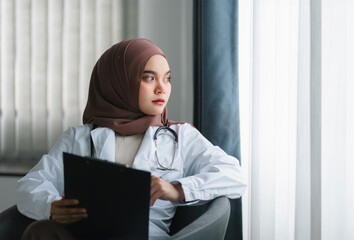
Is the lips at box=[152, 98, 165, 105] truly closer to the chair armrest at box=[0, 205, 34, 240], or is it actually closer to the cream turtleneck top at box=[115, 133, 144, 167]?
the cream turtleneck top at box=[115, 133, 144, 167]

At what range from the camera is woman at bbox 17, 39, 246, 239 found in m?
1.23

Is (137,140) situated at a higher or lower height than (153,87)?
lower

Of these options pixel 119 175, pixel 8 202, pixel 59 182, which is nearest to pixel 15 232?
pixel 59 182

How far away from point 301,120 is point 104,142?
0.68m

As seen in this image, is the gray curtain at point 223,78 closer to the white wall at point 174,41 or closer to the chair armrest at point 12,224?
the white wall at point 174,41

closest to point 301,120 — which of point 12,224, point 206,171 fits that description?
point 206,171

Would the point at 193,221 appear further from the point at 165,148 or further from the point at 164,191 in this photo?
the point at 165,148

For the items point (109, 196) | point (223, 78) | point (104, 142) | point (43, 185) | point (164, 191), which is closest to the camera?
point (109, 196)

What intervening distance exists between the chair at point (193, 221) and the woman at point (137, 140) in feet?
0.14

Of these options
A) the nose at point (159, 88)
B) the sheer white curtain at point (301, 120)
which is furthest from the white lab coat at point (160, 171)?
the sheer white curtain at point (301, 120)

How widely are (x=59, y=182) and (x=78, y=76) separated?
3.92 feet

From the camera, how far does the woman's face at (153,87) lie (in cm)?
131

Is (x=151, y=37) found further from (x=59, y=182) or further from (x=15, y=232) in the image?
(x=15, y=232)

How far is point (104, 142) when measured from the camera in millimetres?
1301
